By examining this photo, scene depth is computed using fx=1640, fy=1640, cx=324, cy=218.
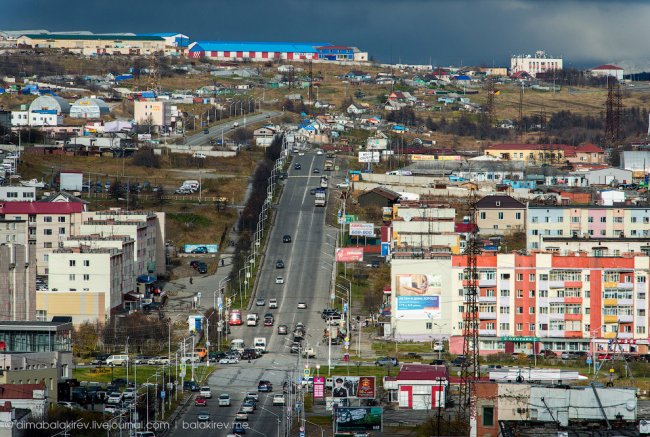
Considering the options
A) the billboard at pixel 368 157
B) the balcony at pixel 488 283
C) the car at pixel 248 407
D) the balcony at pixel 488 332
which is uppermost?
the billboard at pixel 368 157

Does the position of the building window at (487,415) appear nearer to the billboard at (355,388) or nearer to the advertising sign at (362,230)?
the billboard at (355,388)

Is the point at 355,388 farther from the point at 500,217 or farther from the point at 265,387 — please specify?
the point at 500,217

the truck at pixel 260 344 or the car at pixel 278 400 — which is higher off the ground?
the truck at pixel 260 344

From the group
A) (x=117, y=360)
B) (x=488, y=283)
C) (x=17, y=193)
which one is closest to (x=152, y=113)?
(x=17, y=193)

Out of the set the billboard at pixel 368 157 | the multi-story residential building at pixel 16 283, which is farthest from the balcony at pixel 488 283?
the billboard at pixel 368 157

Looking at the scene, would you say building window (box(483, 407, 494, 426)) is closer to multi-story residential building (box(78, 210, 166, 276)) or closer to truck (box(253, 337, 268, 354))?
truck (box(253, 337, 268, 354))

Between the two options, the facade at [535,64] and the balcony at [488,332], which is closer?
the balcony at [488,332]

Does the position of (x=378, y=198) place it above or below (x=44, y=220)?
above

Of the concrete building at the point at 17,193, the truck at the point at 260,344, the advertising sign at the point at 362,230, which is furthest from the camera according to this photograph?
the concrete building at the point at 17,193
